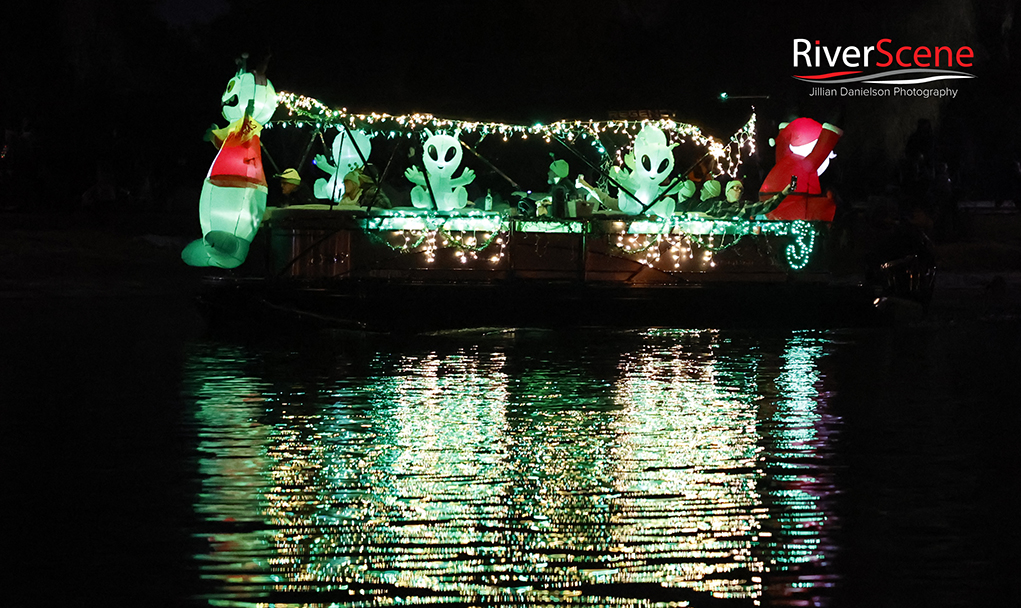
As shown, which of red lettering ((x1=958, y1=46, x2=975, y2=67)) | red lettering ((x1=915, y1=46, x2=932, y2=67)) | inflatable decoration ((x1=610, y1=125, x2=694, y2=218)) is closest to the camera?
inflatable decoration ((x1=610, y1=125, x2=694, y2=218))

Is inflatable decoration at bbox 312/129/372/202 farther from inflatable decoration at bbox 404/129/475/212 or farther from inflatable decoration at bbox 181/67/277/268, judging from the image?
inflatable decoration at bbox 181/67/277/268

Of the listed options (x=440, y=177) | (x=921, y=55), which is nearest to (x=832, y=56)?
(x=921, y=55)

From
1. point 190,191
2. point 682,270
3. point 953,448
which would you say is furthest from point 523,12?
point 190,191

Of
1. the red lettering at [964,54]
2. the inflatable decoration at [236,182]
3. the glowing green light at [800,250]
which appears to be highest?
the red lettering at [964,54]

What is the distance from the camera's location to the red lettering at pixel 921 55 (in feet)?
108

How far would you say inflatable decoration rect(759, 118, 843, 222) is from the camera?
765 inches

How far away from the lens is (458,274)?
779 inches

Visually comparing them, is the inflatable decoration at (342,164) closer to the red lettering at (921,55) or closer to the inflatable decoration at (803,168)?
the inflatable decoration at (803,168)

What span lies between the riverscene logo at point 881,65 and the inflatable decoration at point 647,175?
44.1ft

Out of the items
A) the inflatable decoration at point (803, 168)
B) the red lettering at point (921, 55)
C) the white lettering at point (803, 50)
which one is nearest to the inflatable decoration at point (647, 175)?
the inflatable decoration at point (803, 168)

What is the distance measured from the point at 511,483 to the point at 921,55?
1060 inches

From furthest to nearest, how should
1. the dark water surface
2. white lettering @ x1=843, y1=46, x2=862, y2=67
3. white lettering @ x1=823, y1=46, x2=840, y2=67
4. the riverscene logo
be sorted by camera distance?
white lettering @ x1=823, y1=46, x2=840, y2=67 < white lettering @ x1=843, y1=46, x2=862, y2=67 < the riverscene logo < the dark water surface

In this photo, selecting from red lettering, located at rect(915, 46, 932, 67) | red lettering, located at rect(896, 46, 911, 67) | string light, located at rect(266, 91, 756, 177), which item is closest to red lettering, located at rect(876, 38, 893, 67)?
red lettering, located at rect(896, 46, 911, 67)

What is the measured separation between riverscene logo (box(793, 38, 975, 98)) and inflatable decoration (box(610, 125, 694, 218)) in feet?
44.1
